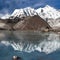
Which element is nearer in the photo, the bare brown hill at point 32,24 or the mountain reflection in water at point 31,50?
the mountain reflection in water at point 31,50

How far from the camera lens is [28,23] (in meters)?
24.5

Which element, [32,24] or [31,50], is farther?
[32,24]

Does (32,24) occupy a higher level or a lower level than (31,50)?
higher

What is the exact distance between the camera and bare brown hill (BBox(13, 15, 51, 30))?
2259 cm

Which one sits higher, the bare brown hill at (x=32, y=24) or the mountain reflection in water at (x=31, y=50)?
the bare brown hill at (x=32, y=24)

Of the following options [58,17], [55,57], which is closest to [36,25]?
[58,17]

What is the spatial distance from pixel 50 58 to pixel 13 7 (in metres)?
13.3

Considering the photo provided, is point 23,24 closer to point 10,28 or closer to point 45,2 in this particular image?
point 10,28

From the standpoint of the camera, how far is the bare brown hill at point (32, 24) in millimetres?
22594

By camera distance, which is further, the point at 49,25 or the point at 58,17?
the point at 58,17

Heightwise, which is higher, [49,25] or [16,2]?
[16,2]

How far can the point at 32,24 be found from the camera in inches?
945

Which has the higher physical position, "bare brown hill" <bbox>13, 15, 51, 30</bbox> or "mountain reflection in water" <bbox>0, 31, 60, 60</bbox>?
"bare brown hill" <bbox>13, 15, 51, 30</bbox>

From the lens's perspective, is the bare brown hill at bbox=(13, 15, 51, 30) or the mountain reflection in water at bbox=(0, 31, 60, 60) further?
the bare brown hill at bbox=(13, 15, 51, 30)
